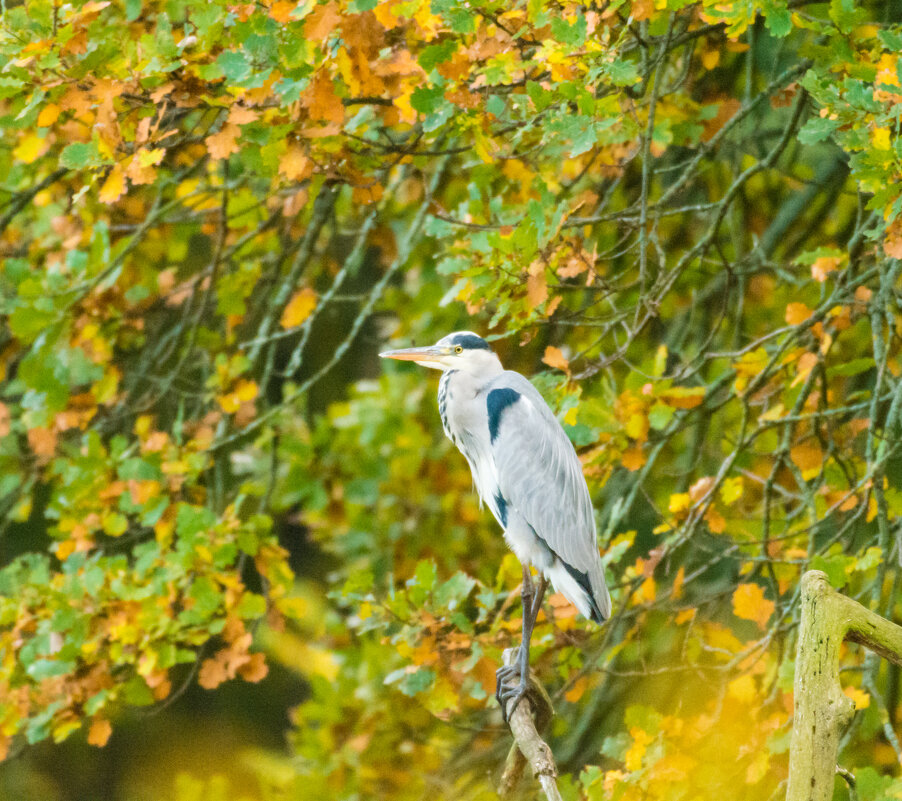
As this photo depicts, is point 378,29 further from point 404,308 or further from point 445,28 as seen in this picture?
point 404,308

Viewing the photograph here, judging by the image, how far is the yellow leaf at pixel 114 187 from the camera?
223cm

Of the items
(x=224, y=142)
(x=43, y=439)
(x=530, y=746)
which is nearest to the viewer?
(x=530, y=746)

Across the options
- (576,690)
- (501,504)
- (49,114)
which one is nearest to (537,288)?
(501,504)

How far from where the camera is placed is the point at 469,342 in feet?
7.22

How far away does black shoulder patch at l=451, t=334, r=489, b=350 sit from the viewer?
2.19 meters

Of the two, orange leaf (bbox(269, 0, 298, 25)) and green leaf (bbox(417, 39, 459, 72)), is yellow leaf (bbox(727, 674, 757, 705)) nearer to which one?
green leaf (bbox(417, 39, 459, 72))

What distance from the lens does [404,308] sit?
4.41m

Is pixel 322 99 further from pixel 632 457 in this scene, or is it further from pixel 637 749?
pixel 637 749

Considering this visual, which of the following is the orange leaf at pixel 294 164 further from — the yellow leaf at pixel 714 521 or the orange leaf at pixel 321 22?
the yellow leaf at pixel 714 521

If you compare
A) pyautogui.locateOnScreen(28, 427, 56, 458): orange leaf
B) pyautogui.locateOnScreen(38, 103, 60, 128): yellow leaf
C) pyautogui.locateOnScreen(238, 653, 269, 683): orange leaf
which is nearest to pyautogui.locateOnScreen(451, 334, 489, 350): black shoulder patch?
pyautogui.locateOnScreen(38, 103, 60, 128): yellow leaf

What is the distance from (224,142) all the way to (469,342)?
0.70 m

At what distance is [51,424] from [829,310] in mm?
2282

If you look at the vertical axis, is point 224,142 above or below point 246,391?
above

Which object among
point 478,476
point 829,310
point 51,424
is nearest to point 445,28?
point 478,476
